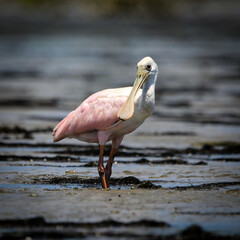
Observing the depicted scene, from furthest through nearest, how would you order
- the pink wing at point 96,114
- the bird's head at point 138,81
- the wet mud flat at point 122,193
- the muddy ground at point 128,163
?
the pink wing at point 96,114
the bird's head at point 138,81
the muddy ground at point 128,163
the wet mud flat at point 122,193

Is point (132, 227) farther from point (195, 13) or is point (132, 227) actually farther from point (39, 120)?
point (195, 13)

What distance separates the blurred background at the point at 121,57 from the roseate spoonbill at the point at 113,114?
3463 millimetres

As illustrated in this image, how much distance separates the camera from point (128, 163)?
39.4 feet

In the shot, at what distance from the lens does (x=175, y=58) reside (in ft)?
113

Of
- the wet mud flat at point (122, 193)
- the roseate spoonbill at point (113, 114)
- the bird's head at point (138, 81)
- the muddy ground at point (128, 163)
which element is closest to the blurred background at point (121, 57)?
the muddy ground at point (128, 163)

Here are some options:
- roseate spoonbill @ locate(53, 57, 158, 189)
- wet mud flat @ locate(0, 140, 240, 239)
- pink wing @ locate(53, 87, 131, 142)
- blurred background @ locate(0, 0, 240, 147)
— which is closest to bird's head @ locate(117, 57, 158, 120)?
roseate spoonbill @ locate(53, 57, 158, 189)

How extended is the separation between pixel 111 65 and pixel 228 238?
24.8m

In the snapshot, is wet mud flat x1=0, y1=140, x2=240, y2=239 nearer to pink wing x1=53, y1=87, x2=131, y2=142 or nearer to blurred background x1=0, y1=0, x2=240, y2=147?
pink wing x1=53, y1=87, x2=131, y2=142

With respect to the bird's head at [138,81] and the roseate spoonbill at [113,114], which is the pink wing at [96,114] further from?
the bird's head at [138,81]

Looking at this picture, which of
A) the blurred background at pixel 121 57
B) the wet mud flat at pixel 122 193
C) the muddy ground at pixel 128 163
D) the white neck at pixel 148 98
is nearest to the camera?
the wet mud flat at pixel 122 193

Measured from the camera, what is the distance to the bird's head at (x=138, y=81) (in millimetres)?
9836

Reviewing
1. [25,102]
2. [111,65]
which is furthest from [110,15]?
[25,102]

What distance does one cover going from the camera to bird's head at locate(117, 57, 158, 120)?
9836 millimetres

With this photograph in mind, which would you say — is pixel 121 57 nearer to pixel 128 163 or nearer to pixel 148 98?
pixel 128 163
